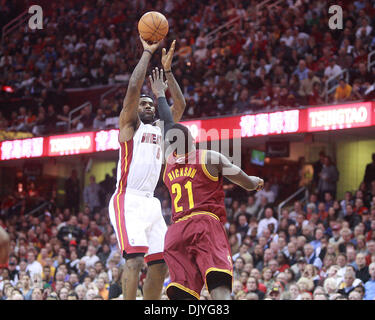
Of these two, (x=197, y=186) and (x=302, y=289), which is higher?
(x=197, y=186)

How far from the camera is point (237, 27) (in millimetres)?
17375

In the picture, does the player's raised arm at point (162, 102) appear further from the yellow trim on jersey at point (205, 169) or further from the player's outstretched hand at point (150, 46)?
the yellow trim on jersey at point (205, 169)

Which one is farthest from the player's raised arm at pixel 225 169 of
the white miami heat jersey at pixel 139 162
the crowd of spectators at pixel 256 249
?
the crowd of spectators at pixel 256 249

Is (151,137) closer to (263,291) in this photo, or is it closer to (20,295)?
(263,291)

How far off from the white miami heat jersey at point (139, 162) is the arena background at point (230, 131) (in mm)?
4373

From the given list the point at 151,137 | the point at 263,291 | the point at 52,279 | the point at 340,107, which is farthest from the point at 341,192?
the point at 151,137

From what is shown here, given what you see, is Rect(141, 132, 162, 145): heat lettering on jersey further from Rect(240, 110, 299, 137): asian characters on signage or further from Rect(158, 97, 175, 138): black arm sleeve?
Rect(240, 110, 299, 137): asian characters on signage

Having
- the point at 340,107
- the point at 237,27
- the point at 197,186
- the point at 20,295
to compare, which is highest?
the point at 237,27

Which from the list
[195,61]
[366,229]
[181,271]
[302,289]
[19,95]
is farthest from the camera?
[19,95]

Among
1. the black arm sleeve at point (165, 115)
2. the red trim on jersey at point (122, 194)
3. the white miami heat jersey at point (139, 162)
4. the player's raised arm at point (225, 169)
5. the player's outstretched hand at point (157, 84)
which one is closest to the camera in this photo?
the player's raised arm at point (225, 169)

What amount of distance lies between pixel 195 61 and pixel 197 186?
11540mm

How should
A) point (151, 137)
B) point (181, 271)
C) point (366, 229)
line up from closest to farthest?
1. point (181, 271)
2. point (151, 137)
3. point (366, 229)

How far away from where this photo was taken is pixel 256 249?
12.0m

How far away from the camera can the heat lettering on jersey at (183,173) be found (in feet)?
18.6
